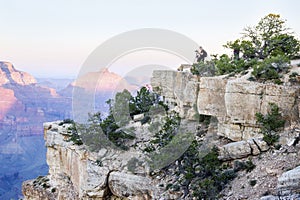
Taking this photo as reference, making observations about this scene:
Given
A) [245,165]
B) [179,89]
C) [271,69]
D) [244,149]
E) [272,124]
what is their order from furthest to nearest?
[179,89], [271,69], [244,149], [272,124], [245,165]

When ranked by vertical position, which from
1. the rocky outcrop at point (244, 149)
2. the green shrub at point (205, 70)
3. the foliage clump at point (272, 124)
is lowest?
the rocky outcrop at point (244, 149)

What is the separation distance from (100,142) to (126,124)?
4686 mm

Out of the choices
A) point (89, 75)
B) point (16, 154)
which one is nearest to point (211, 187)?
point (89, 75)

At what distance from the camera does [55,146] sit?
35906 mm

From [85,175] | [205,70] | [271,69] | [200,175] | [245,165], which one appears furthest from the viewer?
[205,70]

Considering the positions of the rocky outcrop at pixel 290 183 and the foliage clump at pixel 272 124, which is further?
the foliage clump at pixel 272 124

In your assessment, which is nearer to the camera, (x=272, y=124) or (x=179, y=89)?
(x=272, y=124)

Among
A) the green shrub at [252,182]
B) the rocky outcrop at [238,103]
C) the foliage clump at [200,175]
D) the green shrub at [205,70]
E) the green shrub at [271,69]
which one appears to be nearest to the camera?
the green shrub at [252,182]

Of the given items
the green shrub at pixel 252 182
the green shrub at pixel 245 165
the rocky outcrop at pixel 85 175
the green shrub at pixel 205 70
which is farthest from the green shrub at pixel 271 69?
the rocky outcrop at pixel 85 175

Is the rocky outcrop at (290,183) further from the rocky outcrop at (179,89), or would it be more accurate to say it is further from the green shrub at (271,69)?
the rocky outcrop at (179,89)

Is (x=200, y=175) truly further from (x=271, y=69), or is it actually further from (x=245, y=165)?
(x=271, y=69)

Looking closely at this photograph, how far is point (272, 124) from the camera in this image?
2144 cm

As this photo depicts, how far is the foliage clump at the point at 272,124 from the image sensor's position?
21031 millimetres

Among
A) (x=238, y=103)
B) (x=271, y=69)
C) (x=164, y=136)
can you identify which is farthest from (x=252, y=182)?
(x=271, y=69)
